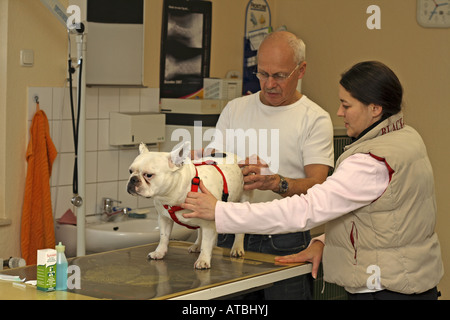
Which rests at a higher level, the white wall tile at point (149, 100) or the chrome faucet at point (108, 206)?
the white wall tile at point (149, 100)

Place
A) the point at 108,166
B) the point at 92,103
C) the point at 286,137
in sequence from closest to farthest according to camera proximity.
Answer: the point at 286,137 < the point at 92,103 < the point at 108,166

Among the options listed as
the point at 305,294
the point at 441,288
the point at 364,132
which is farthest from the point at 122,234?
the point at 441,288

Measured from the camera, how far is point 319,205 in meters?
1.80

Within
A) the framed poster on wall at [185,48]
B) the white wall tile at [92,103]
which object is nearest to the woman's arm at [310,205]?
the white wall tile at [92,103]

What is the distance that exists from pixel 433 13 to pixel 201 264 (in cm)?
260

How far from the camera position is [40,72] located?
122 inches

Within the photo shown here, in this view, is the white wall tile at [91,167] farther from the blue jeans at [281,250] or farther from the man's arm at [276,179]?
the man's arm at [276,179]

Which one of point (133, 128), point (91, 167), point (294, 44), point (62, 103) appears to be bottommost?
point (91, 167)

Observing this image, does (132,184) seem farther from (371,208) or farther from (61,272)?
(371,208)

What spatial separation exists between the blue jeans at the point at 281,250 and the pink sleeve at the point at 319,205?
1.50 ft

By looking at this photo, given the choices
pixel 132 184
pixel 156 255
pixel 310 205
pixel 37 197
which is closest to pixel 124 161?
pixel 37 197

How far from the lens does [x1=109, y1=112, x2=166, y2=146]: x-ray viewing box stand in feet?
11.1

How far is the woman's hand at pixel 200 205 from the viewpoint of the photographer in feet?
6.07

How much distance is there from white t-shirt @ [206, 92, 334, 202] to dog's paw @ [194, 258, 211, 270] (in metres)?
0.54
